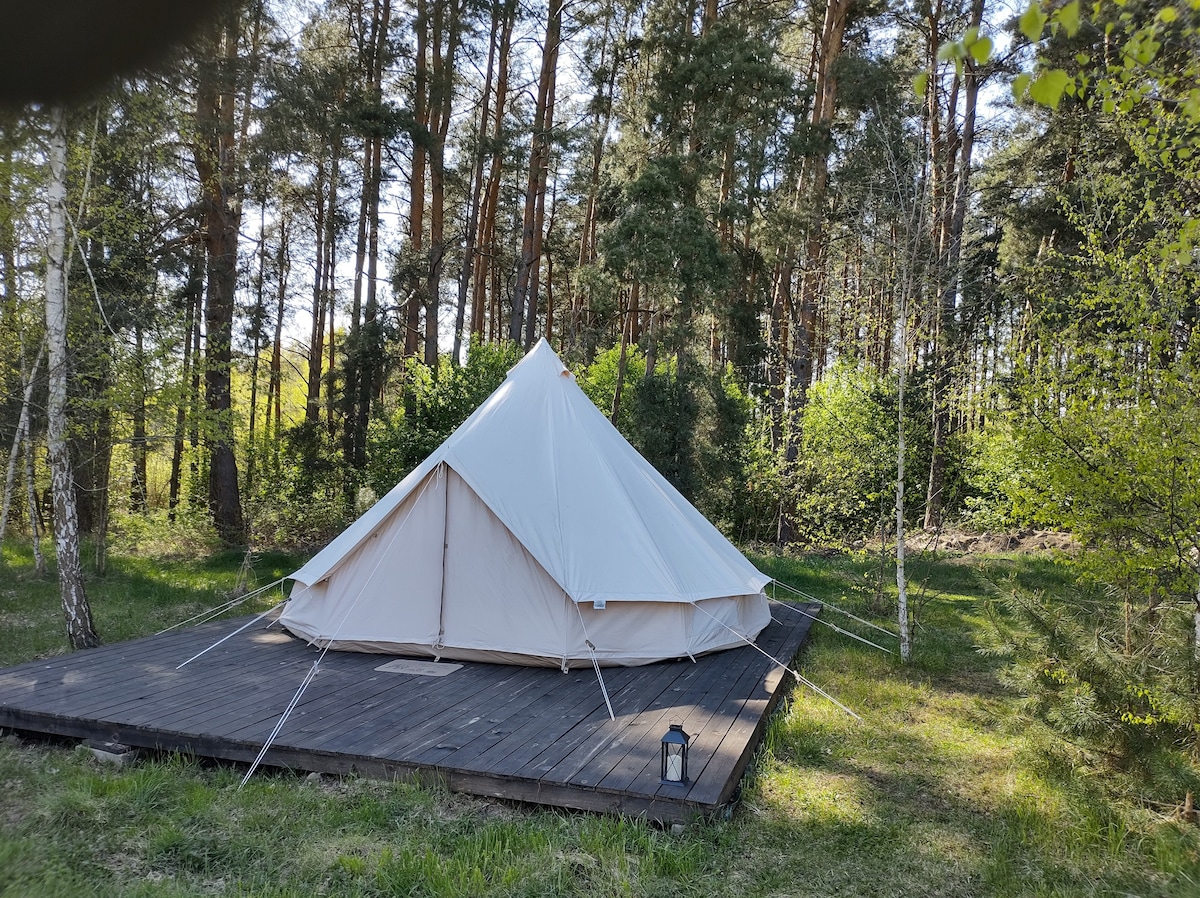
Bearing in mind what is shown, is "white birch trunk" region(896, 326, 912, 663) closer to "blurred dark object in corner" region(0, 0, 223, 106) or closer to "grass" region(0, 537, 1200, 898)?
"grass" region(0, 537, 1200, 898)

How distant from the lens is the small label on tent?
5629 mm

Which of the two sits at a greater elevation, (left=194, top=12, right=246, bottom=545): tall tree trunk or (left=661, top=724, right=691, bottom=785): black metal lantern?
(left=194, top=12, right=246, bottom=545): tall tree trunk

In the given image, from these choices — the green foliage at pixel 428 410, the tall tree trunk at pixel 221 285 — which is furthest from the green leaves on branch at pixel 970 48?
the green foliage at pixel 428 410

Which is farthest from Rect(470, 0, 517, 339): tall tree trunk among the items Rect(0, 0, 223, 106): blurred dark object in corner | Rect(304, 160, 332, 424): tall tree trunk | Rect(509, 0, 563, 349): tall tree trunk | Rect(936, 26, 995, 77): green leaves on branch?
Rect(0, 0, 223, 106): blurred dark object in corner

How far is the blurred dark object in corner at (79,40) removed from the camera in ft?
3.00

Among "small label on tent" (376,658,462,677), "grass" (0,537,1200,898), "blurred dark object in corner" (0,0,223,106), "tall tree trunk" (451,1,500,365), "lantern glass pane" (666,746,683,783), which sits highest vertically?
"tall tree trunk" (451,1,500,365)

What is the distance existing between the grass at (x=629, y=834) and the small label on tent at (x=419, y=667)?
1.48 m

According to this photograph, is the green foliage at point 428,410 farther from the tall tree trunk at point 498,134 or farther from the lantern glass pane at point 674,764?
the lantern glass pane at point 674,764

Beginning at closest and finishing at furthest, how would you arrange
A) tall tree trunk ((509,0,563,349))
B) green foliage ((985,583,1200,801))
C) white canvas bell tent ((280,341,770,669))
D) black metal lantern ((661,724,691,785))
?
green foliage ((985,583,1200,801)) < black metal lantern ((661,724,691,785)) < white canvas bell tent ((280,341,770,669)) < tall tree trunk ((509,0,563,349))

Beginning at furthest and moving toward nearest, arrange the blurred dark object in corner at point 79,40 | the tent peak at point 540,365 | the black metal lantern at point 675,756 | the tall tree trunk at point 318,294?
the tall tree trunk at point 318,294 < the tent peak at point 540,365 < the black metal lantern at point 675,756 < the blurred dark object in corner at point 79,40

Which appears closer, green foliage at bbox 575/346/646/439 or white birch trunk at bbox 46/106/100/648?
white birch trunk at bbox 46/106/100/648

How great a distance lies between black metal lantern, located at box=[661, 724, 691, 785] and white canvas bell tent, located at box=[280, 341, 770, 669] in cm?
178

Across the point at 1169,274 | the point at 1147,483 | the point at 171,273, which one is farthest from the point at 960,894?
the point at 171,273

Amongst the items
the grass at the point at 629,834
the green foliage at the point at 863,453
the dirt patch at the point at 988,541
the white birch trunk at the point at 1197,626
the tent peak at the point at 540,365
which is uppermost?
the tent peak at the point at 540,365
